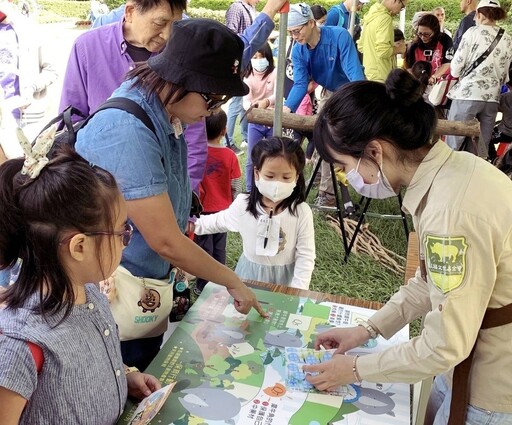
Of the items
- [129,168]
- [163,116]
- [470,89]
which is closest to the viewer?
[129,168]

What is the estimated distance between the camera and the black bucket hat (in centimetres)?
120

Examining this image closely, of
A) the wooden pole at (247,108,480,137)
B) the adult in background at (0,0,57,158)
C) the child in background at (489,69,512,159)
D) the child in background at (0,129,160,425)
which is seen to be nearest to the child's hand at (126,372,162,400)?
the child in background at (0,129,160,425)

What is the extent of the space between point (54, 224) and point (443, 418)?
3.27ft

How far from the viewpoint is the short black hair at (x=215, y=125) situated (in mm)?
2881

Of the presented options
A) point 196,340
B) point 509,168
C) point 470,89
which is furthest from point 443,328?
point 470,89

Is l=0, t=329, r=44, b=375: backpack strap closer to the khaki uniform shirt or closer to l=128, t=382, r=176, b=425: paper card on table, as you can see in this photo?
l=128, t=382, r=176, b=425: paper card on table

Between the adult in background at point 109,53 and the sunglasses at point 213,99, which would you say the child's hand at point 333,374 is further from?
the adult in background at point 109,53

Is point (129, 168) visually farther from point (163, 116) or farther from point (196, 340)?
point (196, 340)

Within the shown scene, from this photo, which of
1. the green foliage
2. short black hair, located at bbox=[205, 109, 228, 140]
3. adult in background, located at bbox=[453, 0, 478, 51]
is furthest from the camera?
the green foliage

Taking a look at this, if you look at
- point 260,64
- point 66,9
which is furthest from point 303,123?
point 66,9

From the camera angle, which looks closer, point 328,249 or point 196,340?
point 196,340

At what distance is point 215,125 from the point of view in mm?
2896

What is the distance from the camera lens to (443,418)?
1240 mm

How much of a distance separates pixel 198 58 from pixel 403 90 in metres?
0.47
